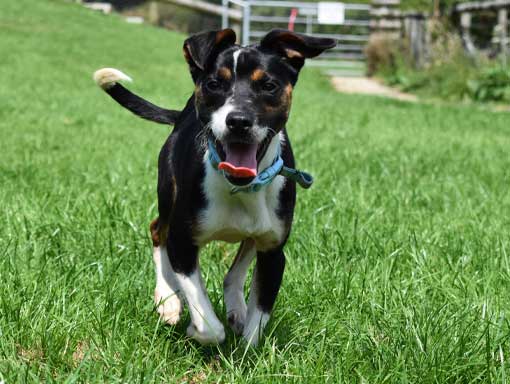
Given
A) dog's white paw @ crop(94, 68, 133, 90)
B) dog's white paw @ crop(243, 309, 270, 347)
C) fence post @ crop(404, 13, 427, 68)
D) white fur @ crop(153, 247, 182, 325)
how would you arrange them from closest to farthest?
dog's white paw @ crop(243, 309, 270, 347) → white fur @ crop(153, 247, 182, 325) → dog's white paw @ crop(94, 68, 133, 90) → fence post @ crop(404, 13, 427, 68)

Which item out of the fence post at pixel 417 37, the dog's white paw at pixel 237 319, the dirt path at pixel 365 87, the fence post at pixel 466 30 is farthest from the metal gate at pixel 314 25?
the dog's white paw at pixel 237 319

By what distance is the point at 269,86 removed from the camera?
8.75 ft

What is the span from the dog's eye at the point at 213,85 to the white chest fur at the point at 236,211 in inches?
10.7

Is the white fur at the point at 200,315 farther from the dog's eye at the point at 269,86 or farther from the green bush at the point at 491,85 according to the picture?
the green bush at the point at 491,85

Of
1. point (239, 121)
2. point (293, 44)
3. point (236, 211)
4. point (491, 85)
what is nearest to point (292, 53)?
point (293, 44)

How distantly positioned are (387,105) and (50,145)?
7974 mm

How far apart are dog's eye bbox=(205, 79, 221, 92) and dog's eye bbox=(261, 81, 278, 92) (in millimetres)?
149

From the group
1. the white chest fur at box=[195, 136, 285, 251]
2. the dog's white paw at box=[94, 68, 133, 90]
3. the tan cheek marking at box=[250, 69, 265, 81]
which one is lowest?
the white chest fur at box=[195, 136, 285, 251]

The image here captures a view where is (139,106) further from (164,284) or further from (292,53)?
(292,53)

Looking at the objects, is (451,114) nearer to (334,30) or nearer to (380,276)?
(380,276)

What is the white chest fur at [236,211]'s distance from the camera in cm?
275

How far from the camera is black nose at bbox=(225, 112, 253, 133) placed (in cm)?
249

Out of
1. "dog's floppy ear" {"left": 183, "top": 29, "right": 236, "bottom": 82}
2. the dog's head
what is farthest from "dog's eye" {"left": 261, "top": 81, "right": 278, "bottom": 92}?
"dog's floppy ear" {"left": 183, "top": 29, "right": 236, "bottom": 82}

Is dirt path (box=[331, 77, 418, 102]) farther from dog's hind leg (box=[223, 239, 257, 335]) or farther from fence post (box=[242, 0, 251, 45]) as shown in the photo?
dog's hind leg (box=[223, 239, 257, 335])
